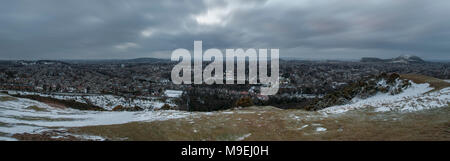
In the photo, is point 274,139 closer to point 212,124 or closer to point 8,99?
point 212,124

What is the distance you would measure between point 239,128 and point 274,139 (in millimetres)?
4367

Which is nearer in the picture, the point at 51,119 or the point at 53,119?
the point at 51,119

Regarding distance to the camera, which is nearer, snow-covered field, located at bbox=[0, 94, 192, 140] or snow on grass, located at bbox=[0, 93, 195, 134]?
snow-covered field, located at bbox=[0, 94, 192, 140]

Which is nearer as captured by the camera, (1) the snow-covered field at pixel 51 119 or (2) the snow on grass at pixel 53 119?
(1) the snow-covered field at pixel 51 119
